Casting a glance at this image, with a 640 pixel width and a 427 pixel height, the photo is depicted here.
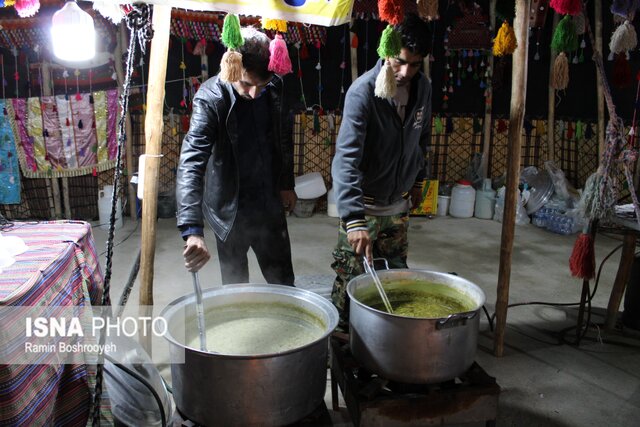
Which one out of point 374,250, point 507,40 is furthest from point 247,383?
point 507,40

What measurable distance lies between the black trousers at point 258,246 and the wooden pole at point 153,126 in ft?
1.42

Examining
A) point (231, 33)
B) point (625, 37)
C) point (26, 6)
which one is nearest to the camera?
point (231, 33)

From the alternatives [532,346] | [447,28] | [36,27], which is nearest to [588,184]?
[532,346]

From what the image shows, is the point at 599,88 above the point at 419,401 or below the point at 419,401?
above

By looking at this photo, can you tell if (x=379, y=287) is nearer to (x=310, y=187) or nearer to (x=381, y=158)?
(x=381, y=158)

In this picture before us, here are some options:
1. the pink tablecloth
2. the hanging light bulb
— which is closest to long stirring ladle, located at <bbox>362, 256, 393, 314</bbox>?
the pink tablecloth

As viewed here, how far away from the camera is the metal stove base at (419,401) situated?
6.30ft

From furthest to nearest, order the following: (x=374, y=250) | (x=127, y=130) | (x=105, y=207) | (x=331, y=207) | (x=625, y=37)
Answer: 1. (x=331, y=207)
2. (x=127, y=130)
3. (x=105, y=207)
4. (x=625, y=37)
5. (x=374, y=250)

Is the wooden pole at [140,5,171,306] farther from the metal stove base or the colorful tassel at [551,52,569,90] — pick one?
the colorful tassel at [551,52,569,90]

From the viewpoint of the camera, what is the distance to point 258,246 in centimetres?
306

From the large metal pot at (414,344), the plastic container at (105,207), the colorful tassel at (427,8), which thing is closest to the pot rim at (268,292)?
the large metal pot at (414,344)

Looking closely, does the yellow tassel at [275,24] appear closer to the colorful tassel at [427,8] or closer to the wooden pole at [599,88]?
the colorful tassel at [427,8]

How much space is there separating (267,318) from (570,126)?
698 cm

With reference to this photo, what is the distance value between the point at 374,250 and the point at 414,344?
1.19m
